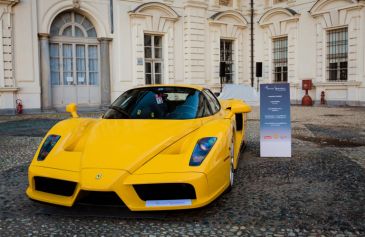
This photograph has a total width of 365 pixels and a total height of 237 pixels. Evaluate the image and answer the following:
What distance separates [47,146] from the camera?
3.82m

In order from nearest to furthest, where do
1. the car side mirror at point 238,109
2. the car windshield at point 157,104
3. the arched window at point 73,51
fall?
1. the car windshield at point 157,104
2. the car side mirror at point 238,109
3. the arched window at point 73,51

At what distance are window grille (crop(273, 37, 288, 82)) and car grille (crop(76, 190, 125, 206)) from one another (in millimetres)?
18815

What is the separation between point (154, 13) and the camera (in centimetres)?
1812

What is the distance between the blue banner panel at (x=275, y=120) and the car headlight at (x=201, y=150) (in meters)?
2.63

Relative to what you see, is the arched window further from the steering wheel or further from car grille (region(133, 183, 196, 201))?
car grille (region(133, 183, 196, 201))

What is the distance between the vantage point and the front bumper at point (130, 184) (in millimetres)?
3027

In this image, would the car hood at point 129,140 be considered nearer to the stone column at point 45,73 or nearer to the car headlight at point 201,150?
the car headlight at point 201,150

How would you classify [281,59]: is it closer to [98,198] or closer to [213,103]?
[213,103]

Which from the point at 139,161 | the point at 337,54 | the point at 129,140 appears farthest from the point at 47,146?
the point at 337,54

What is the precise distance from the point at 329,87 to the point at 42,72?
43.2 ft

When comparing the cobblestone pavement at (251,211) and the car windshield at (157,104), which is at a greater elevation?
the car windshield at (157,104)

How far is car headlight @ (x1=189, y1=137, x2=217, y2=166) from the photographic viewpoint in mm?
3295

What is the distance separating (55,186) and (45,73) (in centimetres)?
1347

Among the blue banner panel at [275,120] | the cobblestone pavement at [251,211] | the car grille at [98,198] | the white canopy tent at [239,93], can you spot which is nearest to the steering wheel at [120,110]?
the cobblestone pavement at [251,211]
